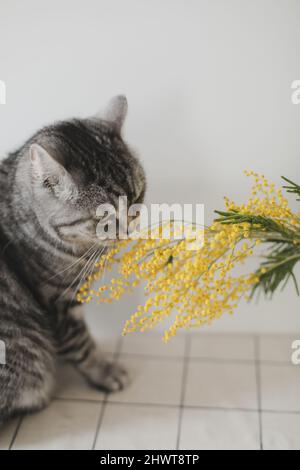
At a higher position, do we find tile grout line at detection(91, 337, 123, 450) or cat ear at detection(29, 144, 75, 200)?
cat ear at detection(29, 144, 75, 200)

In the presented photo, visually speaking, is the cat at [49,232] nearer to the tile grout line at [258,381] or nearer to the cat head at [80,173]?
the cat head at [80,173]

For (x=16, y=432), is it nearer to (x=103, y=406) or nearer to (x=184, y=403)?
(x=103, y=406)

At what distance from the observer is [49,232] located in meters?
1.27

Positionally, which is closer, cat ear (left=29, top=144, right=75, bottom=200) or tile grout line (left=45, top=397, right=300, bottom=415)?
cat ear (left=29, top=144, right=75, bottom=200)

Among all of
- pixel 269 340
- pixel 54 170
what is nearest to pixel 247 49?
pixel 54 170

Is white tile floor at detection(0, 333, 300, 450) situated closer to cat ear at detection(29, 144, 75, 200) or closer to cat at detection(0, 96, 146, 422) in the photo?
cat at detection(0, 96, 146, 422)

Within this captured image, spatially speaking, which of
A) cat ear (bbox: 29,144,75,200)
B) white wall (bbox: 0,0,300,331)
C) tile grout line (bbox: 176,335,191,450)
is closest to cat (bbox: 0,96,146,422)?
cat ear (bbox: 29,144,75,200)

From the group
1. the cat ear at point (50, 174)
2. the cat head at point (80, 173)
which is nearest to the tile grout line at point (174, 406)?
the cat head at point (80, 173)

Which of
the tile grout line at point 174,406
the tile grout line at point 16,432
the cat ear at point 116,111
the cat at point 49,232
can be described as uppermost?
the cat ear at point 116,111

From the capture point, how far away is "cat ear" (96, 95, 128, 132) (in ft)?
4.31

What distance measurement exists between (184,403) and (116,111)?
2.68 feet

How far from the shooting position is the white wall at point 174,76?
4.42ft

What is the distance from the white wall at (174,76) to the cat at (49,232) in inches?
6.0

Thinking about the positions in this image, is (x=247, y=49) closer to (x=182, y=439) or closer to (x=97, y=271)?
(x=97, y=271)
